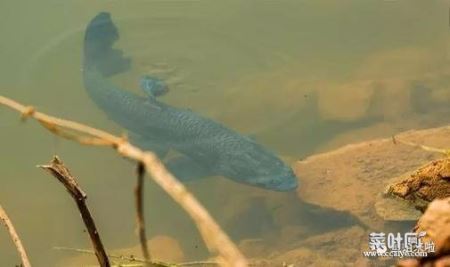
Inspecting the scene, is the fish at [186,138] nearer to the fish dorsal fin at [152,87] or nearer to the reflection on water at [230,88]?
the fish dorsal fin at [152,87]

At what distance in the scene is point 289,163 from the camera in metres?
4.99

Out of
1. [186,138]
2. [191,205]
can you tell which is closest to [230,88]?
[186,138]

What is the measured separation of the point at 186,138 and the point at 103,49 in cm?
160

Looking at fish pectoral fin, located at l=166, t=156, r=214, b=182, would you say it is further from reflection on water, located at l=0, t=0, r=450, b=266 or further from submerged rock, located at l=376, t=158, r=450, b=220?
submerged rock, located at l=376, t=158, r=450, b=220

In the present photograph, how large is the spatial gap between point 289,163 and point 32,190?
216 cm

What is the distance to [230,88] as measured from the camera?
591 centimetres

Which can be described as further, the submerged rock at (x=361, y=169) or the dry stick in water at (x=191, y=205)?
the submerged rock at (x=361, y=169)

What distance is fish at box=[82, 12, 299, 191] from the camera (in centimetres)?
466

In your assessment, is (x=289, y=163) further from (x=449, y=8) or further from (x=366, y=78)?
(x=449, y=8)

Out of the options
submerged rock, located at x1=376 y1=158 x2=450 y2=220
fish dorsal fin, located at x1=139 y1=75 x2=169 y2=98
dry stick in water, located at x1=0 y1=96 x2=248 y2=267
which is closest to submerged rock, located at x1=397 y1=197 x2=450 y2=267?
dry stick in water, located at x1=0 y1=96 x2=248 y2=267

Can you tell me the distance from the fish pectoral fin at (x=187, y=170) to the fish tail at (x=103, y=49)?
1.38 metres

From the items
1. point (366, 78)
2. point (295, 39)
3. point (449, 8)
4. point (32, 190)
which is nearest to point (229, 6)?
point (295, 39)

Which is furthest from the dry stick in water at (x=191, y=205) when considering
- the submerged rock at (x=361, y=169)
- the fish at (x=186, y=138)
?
the fish at (x=186, y=138)

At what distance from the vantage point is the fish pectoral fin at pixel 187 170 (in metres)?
4.99
